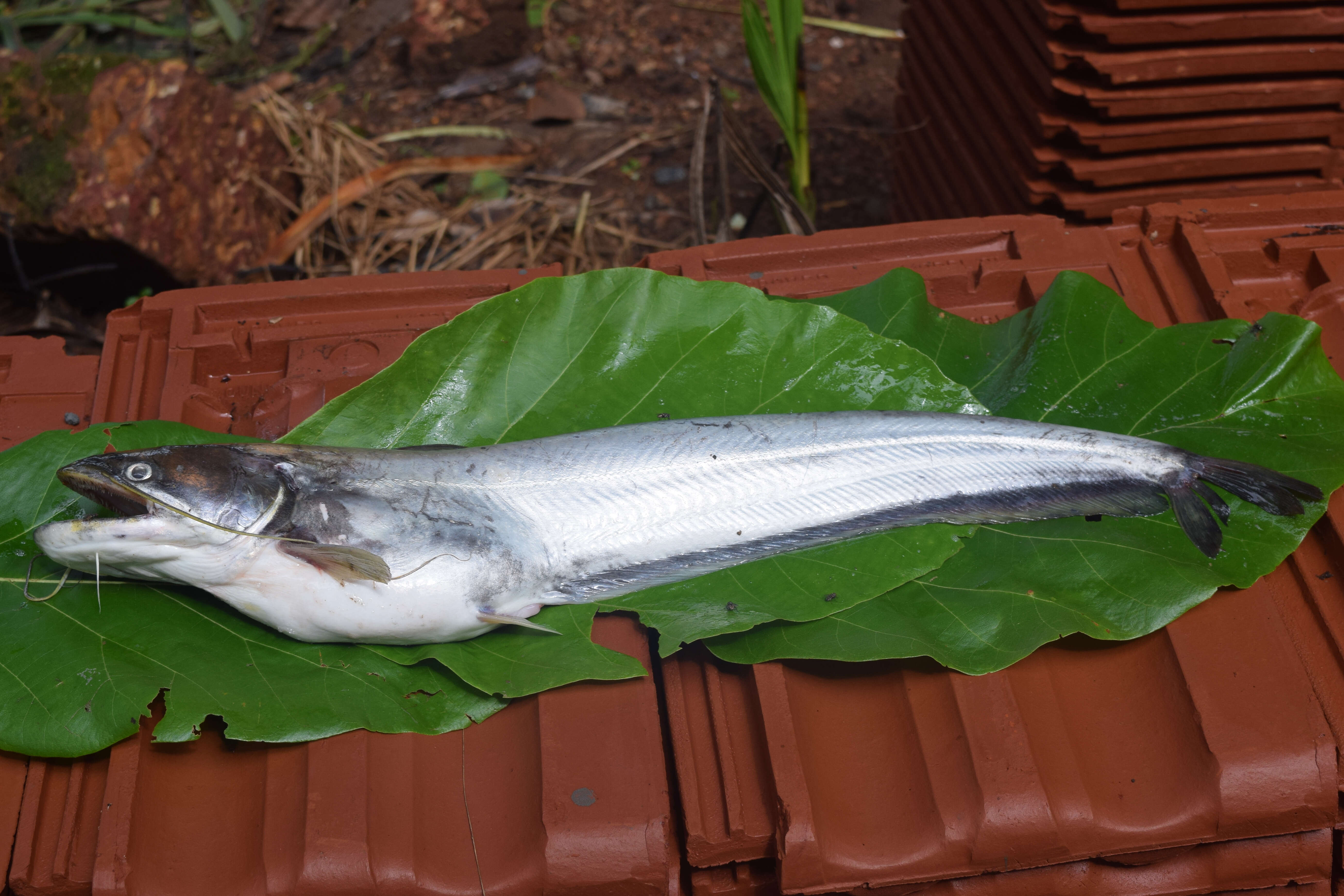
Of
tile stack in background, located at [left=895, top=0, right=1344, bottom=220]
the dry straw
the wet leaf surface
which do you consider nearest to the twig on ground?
the dry straw

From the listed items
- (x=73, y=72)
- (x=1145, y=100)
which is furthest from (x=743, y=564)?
(x=73, y=72)

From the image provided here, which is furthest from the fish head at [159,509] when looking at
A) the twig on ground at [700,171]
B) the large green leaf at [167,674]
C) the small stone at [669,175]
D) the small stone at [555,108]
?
the small stone at [555,108]

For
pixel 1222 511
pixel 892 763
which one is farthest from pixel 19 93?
pixel 1222 511

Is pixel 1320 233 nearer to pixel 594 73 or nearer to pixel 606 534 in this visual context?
pixel 606 534

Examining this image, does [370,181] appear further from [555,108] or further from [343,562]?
[343,562]

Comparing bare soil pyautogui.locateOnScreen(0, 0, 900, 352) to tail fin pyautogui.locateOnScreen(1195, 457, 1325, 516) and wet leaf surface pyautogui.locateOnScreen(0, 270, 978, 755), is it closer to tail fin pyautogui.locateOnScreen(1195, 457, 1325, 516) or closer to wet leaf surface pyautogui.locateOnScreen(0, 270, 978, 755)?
wet leaf surface pyautogui.locateOnScreen(0, 270, 978, 755)

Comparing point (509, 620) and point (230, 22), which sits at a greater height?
point (230, 22)
